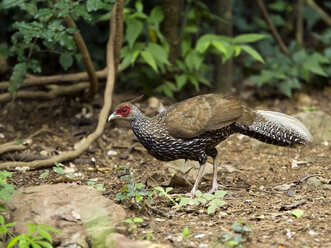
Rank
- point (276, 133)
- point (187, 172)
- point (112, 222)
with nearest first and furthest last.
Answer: point (112, 222) < point (276, 133) < point (187, 172)

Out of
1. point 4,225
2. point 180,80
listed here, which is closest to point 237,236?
point 4,225

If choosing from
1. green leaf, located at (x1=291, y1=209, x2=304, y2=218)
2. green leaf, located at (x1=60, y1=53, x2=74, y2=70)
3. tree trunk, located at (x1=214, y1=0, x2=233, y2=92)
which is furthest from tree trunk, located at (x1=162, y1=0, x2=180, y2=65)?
green leaf, located at (x1=291, y1=209, x2=304, y2=218)

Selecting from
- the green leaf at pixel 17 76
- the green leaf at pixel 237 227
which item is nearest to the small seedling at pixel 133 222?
the green leaf at pixel 237 227

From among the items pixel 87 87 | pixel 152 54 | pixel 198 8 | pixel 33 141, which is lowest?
pixel 33 141

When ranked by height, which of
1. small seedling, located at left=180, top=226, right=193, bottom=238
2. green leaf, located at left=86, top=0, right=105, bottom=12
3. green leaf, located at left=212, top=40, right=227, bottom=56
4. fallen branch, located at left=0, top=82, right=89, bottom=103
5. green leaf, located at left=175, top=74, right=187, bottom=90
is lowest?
small seedling, located at left=180, top=226, right=193, bottom=238

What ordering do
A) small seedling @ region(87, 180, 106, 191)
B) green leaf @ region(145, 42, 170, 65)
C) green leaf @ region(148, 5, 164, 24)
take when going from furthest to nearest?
green leaf @ region(148, 5, 164, 24), green leaf @ region(145, 42, 170, 65), small seedling @ region(87, 180, 106, 191)

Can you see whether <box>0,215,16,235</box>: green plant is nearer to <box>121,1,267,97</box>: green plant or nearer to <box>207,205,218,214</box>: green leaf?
<box>207,205,218,214</box>: green leaf

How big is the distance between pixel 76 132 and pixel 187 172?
196 centimetres

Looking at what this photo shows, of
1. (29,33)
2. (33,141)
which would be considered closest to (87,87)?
(33,141)

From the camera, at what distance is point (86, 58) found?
673cm

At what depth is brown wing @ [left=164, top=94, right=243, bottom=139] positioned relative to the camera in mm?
5289

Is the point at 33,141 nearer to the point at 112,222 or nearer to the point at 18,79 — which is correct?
the point at 18,79

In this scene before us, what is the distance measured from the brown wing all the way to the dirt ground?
69 cm

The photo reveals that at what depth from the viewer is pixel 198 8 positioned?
326 inches
